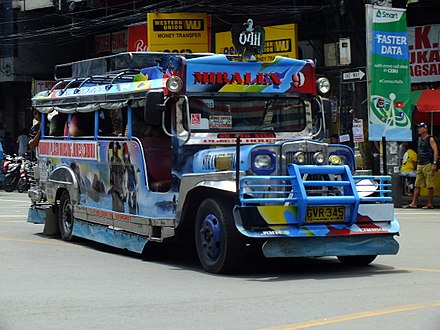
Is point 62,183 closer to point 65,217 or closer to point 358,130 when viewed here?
point 65,217

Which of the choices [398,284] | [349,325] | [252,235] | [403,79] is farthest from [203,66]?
[403,79]

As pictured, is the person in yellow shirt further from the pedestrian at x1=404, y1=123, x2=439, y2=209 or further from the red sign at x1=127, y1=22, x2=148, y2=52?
the red sign at x1=127, y1=22, x2=148, y2=52

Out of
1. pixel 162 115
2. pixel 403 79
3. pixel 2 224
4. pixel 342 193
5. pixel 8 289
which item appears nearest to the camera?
pixel 8 289

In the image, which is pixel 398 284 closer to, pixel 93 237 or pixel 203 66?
pixel 203 66

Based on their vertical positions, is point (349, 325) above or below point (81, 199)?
below

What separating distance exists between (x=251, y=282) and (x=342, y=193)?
1.54m

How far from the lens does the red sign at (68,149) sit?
13716 mm

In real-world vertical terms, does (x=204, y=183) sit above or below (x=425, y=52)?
below

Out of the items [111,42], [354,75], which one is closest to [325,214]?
[354,75]

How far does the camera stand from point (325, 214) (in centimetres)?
1051

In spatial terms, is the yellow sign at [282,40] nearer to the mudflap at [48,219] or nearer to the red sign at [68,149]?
the red sign at [68,149]

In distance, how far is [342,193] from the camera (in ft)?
35.1

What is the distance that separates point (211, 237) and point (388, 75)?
41.6ft

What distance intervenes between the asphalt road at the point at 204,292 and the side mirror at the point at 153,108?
1.85 metres
